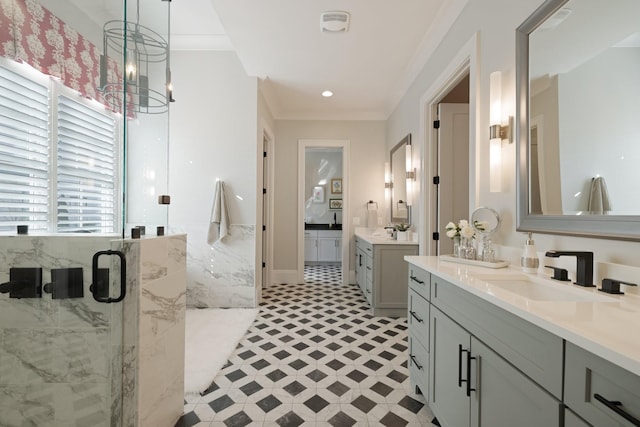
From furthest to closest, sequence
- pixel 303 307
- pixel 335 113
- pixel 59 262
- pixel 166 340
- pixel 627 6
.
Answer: pixel 335 113 < pixel 303 307 < pixel 166 340 < pixel 59 262 < pixel 627 6

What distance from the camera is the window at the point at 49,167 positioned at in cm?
137

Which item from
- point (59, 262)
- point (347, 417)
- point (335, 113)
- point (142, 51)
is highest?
point (335, 113)

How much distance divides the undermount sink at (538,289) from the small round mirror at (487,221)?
375 millimetres

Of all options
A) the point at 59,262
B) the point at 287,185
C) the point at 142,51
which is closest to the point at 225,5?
the point at 142,51

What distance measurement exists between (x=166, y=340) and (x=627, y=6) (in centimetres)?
237

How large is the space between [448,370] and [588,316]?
769 mm

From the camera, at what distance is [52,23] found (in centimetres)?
145

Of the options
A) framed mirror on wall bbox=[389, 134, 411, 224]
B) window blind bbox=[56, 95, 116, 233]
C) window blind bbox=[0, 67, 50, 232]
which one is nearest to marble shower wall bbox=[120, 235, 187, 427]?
window blind bbox=[56, 95, 116, 233]

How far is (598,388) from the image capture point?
662mm

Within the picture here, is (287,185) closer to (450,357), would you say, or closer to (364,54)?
(364,54)

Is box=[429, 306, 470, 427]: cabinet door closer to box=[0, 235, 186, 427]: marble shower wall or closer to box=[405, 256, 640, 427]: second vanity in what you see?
box=[405, 256, 640, 427]: second vanity

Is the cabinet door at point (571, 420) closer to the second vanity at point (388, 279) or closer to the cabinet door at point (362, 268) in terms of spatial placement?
the second vanity at point (388, 279)

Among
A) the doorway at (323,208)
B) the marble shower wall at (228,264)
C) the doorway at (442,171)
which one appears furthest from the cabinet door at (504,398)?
the doorway at (323,208)

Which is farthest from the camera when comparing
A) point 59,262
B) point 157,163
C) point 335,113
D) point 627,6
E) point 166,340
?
point 335,113
